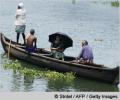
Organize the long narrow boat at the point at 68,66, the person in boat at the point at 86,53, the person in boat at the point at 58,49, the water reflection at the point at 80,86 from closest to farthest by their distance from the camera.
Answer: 1. the water reflection at the point at 80,86
2. the long narrow boat at the point at 68,66
3. the person in boat at the point at 86,53
4. the person in boat at the point at 58,49

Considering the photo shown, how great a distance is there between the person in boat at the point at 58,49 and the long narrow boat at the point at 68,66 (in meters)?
0.26

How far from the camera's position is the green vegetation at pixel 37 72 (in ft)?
54.5

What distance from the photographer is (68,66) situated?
16734 millimetres

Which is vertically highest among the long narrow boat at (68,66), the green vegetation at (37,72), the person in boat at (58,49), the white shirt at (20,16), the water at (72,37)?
the white shirt at (20,16)

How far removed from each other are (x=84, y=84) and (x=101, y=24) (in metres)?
24.1

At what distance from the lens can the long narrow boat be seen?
1594 cm

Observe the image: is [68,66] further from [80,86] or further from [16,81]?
[16,81]

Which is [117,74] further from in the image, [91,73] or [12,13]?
[12,13]

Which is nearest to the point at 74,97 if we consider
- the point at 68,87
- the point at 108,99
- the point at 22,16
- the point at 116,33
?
the point at 108,99

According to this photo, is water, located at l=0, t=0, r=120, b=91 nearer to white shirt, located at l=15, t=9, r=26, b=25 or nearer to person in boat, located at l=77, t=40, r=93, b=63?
person in boat, located at l=77, t=40, r=93, b=63

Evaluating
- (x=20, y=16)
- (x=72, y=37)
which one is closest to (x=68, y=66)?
(x=20, y=16)

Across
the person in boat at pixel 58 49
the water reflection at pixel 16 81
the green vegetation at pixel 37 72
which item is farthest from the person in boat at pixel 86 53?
the water reflection at pixel 16 81

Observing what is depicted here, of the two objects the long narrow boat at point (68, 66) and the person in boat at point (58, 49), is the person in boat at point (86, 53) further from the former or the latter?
the person in boat at point (58, 49)

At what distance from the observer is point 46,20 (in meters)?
Result: 39.9
